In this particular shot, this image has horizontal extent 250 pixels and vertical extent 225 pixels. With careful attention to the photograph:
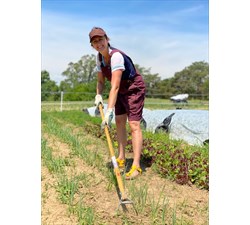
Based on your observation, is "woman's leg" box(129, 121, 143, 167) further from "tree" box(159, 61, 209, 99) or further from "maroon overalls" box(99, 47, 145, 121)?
"tree" box(159, 61, 209, 99)

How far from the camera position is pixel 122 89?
345cm

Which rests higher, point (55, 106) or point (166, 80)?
point (166, 80)

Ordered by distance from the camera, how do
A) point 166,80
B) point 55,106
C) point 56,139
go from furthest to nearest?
point 166,80, point 55,106, point 56,139

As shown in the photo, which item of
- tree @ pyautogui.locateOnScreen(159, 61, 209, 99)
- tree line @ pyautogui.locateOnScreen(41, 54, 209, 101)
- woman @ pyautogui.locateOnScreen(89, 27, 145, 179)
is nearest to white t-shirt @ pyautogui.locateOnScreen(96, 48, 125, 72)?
woman @ pyautogui.locateOnScreen(89, 27, 145, 179)

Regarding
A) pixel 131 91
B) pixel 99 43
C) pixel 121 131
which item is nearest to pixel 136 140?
pixel 121 131

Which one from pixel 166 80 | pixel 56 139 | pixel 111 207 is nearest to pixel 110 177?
pixel 111 207

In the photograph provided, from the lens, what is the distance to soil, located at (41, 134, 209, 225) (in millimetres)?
2320

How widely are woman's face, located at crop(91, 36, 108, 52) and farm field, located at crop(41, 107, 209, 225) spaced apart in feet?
4.12

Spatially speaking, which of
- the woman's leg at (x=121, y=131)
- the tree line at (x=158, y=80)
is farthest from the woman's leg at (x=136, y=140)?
the tree line at (x=158, y=80)

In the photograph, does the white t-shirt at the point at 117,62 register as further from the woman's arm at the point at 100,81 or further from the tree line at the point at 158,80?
the tree line at the point at 158,80
